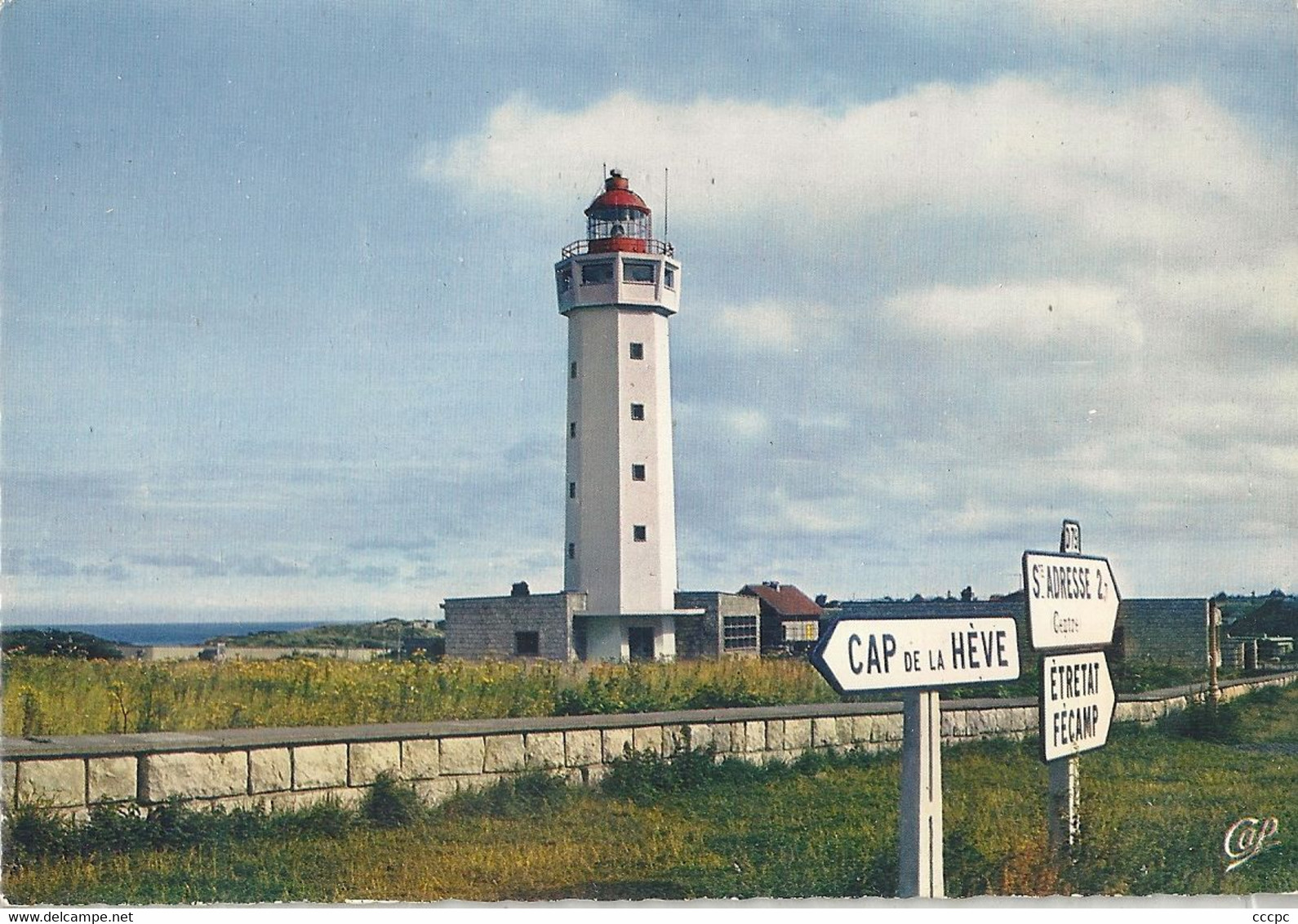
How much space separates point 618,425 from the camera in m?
29.3

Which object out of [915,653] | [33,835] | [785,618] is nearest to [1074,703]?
[915,653]

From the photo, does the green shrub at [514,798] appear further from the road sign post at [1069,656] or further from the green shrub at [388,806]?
the road sign post at [1069,656]

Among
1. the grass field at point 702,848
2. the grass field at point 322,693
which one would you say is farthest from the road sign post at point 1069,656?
the grass field at point 322,693

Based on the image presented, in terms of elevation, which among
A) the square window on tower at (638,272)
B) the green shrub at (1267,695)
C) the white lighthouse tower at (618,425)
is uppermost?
the square window on tower at (638,272)

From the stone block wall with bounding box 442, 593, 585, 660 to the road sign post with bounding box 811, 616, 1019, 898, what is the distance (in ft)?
72.6

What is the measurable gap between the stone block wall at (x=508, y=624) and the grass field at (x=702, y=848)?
54.5ft

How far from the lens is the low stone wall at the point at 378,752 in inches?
360

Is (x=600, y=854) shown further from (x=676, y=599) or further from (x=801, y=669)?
(x=676, y=599)

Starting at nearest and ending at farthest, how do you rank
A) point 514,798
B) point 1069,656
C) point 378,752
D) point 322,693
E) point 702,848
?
point 1069,656
point 702,848
point 378,752
point 514,798
point 322,693

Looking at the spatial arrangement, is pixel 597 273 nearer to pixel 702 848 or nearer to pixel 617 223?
pixel 617 223

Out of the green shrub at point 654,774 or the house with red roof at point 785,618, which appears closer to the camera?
the green shrub at point 654,774

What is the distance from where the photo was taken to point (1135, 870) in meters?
8.98

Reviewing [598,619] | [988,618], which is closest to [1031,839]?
[988,618]

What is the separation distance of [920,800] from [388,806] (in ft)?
15.3
